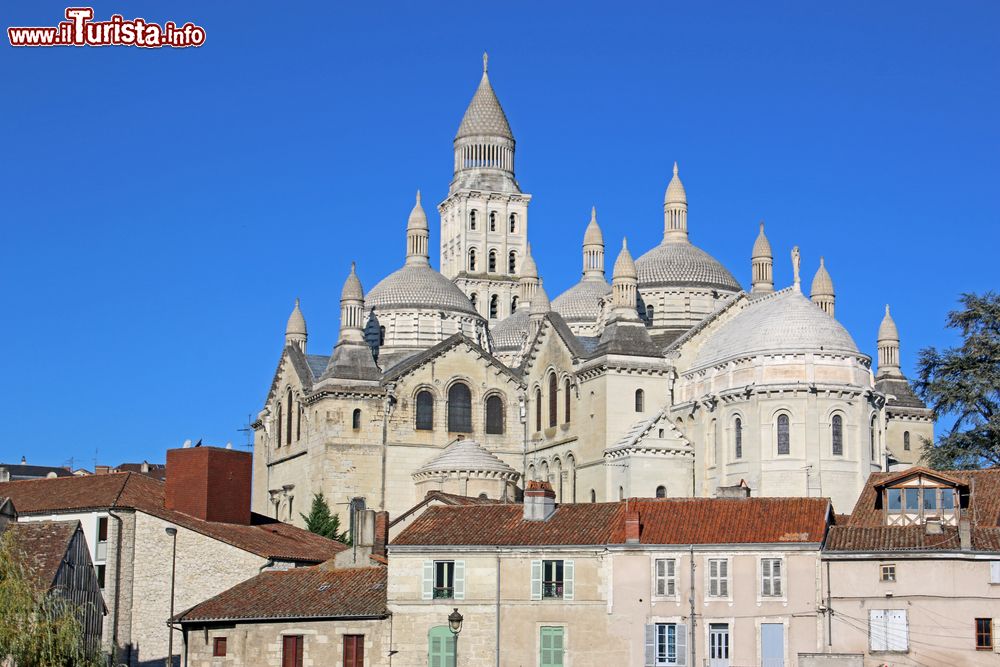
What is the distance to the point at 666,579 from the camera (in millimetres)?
47281

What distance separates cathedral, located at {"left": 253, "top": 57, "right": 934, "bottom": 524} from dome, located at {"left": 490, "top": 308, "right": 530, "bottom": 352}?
20 cm

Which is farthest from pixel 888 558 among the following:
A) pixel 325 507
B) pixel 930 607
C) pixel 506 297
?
pixel 506 297

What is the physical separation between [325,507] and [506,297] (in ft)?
121

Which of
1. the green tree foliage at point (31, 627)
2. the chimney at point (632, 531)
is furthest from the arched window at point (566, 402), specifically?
the green tree foliage at point (31, 627)

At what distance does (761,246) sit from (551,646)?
45.3 metres

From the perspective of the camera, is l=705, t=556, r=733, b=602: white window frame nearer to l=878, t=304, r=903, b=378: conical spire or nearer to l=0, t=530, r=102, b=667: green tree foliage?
l=0, t=530, r=102, b=667: green tree foliage

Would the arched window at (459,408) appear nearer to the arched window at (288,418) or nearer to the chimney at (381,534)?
the arched window at (288,418)

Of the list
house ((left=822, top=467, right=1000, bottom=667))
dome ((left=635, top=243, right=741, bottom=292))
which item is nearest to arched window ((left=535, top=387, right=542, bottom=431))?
dome ((left=635, top=243, right=741, bottom=292))

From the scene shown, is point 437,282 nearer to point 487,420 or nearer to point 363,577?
point 487,420

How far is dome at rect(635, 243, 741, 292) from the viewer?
300ft

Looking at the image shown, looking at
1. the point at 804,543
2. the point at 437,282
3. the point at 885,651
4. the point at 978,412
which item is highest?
the point at 437,282

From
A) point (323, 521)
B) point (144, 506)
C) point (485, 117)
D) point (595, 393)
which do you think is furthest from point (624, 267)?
point (485, 117)

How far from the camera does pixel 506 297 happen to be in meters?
115

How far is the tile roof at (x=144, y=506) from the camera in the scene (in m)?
56.4
